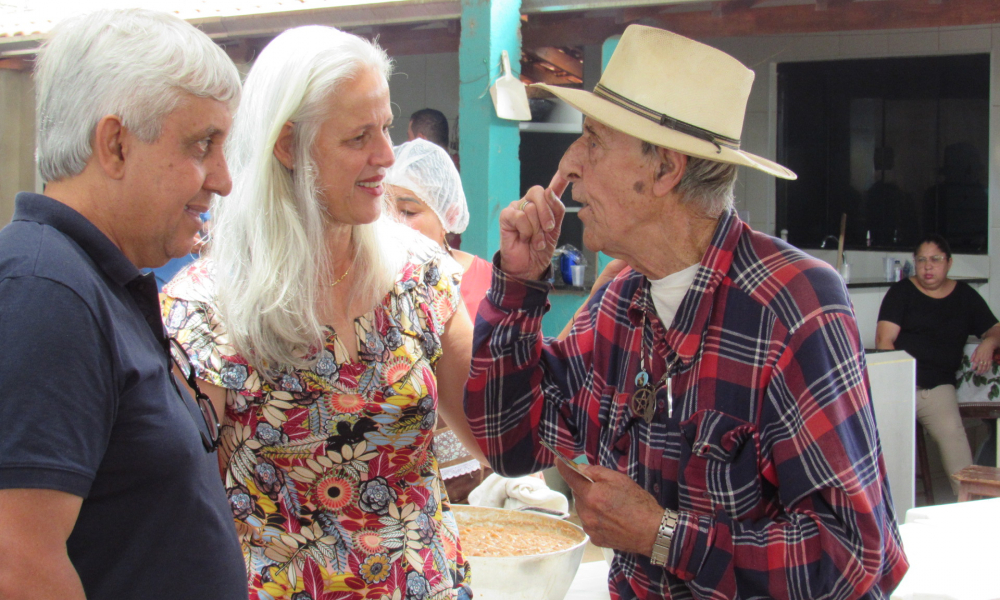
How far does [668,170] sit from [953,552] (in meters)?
1.36

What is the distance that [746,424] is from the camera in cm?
132

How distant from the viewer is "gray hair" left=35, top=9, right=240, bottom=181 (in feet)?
3.43

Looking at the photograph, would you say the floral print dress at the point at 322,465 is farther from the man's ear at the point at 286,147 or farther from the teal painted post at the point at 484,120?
the teal painted post at the point at 484,120

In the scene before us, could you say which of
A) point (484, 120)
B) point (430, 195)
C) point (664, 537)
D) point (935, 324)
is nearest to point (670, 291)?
point (664, 537)

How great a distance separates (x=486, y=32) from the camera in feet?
16.0

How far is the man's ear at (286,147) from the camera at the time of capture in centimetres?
157

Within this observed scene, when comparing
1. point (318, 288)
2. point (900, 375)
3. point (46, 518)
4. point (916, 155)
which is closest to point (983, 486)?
point (900, 375)

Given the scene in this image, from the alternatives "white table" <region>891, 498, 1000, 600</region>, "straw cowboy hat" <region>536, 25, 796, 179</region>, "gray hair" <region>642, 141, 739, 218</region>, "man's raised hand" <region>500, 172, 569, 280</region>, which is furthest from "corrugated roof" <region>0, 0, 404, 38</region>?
"white table" <region>891, 498, 1000, 600</region>

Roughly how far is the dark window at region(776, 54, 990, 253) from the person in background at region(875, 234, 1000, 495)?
84.1 inches

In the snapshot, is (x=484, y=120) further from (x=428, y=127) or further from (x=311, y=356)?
(x=311, y=356)

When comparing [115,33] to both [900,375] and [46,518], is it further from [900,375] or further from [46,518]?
[900,375]

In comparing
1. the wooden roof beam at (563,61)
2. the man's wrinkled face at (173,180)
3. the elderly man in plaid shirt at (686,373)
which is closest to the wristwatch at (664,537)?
the elderly man in plaid shirt at (686,373)

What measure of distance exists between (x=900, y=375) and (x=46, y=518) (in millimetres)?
3293

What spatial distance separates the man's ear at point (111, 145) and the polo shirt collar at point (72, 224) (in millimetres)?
72
